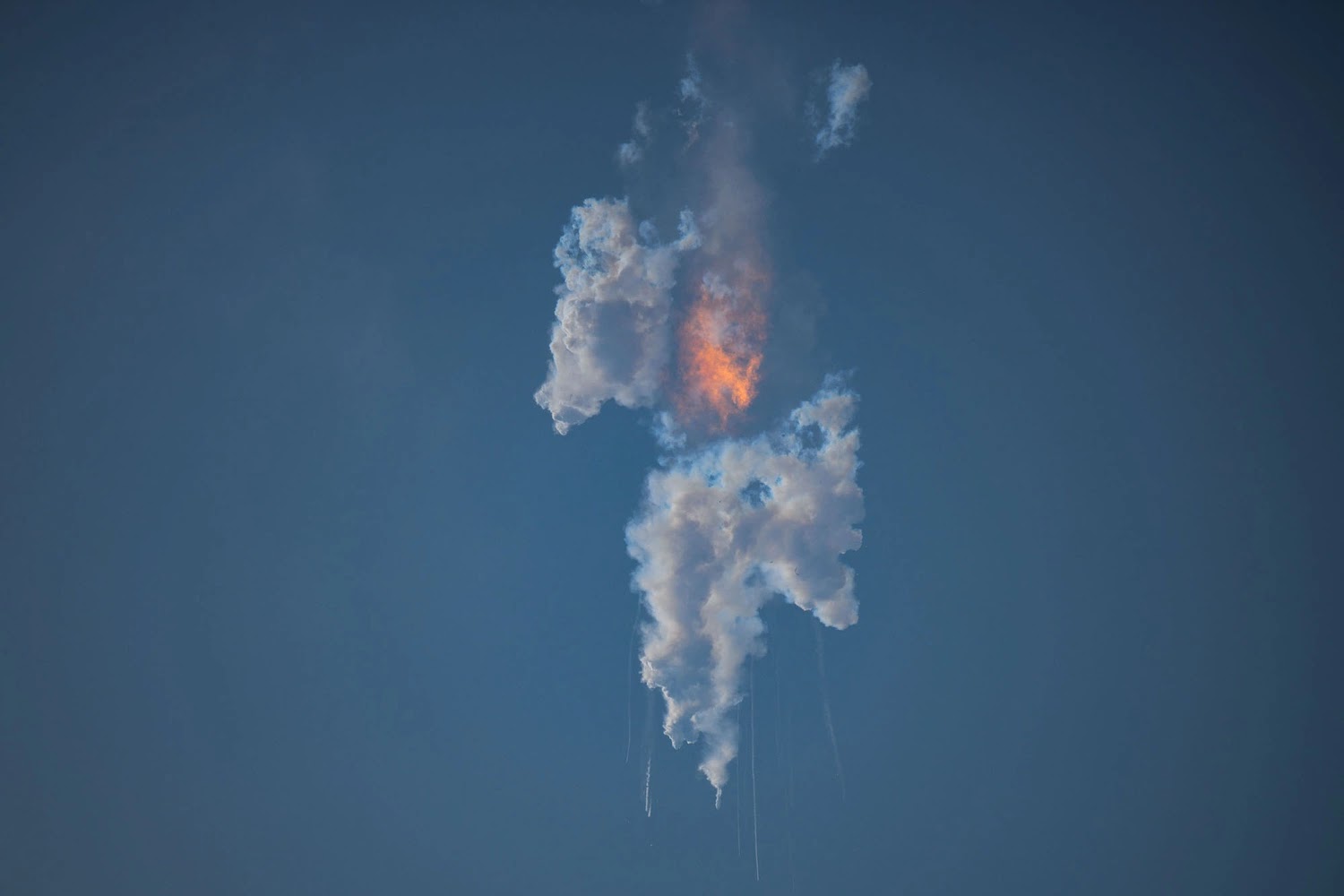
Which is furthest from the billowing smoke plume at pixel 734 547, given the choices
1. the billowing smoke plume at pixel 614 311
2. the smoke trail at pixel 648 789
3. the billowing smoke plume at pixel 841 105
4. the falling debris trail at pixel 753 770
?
the billowing smoke plume at pixel 841 105

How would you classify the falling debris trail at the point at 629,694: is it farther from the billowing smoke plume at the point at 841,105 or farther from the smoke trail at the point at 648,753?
the billowing smoke plume at the point at 841,105

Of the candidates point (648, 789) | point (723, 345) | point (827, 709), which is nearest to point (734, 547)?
point (723, 345)

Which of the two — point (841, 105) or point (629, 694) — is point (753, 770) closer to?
point (629, 694)

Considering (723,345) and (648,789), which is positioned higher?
(723,345)

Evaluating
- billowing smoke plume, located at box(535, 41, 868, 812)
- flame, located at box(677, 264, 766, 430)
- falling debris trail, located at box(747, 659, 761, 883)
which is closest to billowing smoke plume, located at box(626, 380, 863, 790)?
billowing smoke plume, located at box(535, 41, 868, 812)

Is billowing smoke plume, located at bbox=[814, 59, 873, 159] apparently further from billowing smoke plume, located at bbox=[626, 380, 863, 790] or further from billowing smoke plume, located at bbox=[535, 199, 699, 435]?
billowing smoke plume, located at bbox=[626, 380, 863, 790]

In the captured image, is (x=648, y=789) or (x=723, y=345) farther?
(x=648, y=789)

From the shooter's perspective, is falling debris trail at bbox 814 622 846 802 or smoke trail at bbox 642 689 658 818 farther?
falling debris trail at bbox 814 622 846 802

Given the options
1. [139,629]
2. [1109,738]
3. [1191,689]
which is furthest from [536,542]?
[1191,689]
